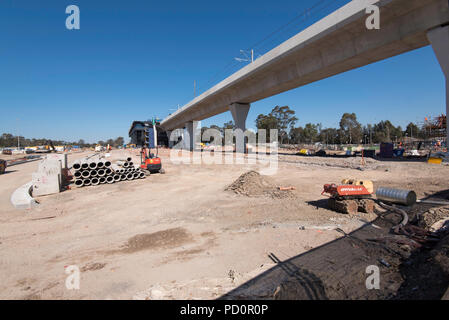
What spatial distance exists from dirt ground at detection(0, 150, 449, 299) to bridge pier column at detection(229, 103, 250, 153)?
21705 mm

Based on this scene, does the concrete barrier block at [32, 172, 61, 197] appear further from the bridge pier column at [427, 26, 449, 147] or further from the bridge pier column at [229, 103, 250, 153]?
the bridge pier column at [229, 103, 250, 153]

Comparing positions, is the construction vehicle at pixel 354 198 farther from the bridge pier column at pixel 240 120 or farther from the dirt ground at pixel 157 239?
the bridge pier column at pixel 240 120

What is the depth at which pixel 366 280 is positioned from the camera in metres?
3.61

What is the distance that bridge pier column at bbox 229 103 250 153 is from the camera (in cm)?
3141

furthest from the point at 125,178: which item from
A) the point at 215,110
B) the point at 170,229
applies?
the point at 215,110

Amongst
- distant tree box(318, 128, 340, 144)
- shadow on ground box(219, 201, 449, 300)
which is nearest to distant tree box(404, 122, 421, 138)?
distant tree box(318, 128, 340, 144)

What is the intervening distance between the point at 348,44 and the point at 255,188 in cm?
1301

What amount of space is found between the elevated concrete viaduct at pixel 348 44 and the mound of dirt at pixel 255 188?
37.2 feet

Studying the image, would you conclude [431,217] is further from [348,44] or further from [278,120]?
[278,120]

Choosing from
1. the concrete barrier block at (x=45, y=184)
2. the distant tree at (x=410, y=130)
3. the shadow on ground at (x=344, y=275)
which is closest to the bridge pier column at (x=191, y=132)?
the concrete barrier block at (x=45, y=184)

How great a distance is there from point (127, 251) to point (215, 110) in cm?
3383

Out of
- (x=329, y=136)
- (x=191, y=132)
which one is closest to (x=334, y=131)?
(x=329, y=136)

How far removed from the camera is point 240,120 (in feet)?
104
